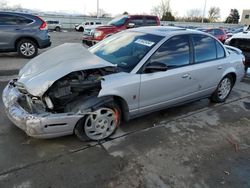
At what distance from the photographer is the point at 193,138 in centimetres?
356

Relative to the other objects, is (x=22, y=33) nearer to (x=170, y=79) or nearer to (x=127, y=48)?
(x=127, y=48)

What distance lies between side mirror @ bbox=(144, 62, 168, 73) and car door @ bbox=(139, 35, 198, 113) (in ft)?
0.15

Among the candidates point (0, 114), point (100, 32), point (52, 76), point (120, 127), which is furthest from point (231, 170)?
point (100, 32)

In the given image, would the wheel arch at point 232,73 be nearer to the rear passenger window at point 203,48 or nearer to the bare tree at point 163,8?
the rear passenger window at point 203,48

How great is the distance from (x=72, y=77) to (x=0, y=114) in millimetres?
1666

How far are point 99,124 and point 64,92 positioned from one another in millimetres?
676

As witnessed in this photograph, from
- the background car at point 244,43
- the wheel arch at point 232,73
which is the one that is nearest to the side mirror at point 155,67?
the wheel arch at point 232,73

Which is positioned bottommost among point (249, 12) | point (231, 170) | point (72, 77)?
point (231, 170)

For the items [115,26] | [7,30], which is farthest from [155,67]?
[115,26]

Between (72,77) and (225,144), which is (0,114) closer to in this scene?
(72,77)

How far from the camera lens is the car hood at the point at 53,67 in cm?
286

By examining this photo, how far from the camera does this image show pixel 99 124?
3.24 m

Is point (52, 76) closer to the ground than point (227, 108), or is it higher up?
higher up

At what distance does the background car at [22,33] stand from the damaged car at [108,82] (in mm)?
5399
